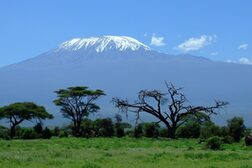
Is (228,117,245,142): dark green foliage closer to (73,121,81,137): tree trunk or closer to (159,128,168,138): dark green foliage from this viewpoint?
(159,128,168,138): dark green foliage

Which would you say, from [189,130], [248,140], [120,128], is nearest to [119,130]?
[120,128]

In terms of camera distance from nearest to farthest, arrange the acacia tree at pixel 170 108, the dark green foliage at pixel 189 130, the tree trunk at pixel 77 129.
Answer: the acacia tree at pixel 170 108
the dark green foliage at pixel 189 130
the tree trunk at pixel 77 129

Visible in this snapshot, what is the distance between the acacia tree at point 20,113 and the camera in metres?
64.9

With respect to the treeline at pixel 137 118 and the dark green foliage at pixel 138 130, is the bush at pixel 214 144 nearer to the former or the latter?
the treeline at pixel 137 118

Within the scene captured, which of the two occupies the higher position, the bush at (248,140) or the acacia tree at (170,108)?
the acacia tree at (170,108)

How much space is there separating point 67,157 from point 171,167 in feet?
17.9

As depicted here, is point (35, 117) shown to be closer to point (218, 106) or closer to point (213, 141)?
point (218, 106)

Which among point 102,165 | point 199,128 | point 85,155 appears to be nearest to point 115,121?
point 199,128

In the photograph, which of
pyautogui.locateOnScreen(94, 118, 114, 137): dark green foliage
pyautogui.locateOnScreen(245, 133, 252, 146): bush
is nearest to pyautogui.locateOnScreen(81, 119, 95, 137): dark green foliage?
pyautogui.locateOnScreen(94, 118, 114, 137): dark green foliage

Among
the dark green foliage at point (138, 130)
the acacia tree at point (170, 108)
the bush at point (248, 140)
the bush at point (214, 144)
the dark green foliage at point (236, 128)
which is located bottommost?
the bush at point (214, 144)

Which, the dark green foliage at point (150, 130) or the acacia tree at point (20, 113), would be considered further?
the acacia tree at point (20, 113)

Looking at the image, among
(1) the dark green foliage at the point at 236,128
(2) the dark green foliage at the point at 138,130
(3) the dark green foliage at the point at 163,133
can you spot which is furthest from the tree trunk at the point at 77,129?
(1) the dark green foliage at the point at 236,128

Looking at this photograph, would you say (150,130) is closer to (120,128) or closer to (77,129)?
(120,128)

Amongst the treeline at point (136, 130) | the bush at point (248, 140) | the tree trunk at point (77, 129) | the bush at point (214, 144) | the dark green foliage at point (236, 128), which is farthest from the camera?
the tree trunk at point (77, 129)
